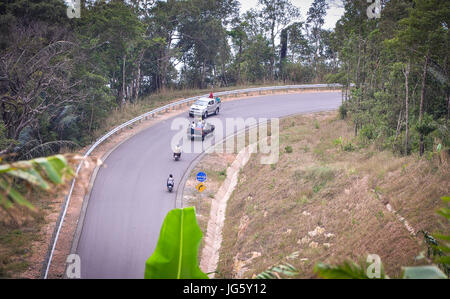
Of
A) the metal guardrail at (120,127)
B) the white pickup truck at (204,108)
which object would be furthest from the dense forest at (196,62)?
the white pickup truck at (204,108)

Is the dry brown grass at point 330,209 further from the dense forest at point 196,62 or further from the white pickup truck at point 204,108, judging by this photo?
the white pickup truck at point 204,108

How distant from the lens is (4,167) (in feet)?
9.94

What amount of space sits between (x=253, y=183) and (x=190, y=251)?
57.3ft

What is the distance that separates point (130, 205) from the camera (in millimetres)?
20203

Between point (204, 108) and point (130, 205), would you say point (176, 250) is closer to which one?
point (130, 205)

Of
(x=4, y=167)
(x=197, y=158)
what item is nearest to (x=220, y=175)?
(x=197, y=158)

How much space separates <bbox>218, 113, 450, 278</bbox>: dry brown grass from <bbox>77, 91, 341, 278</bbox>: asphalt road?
3.51 meters

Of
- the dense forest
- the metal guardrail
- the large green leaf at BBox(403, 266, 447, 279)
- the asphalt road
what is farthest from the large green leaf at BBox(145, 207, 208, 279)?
the asphalt road

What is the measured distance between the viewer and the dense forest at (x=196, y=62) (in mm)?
18766

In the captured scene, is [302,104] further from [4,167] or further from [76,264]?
[4,167]

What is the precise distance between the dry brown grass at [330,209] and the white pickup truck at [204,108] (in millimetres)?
10415

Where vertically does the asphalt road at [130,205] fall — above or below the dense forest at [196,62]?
below

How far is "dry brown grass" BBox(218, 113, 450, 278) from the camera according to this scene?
11773mm

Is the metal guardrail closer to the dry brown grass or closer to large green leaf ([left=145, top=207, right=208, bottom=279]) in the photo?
large green leaf ([left=145, top=207, right=208, bottom=279])
